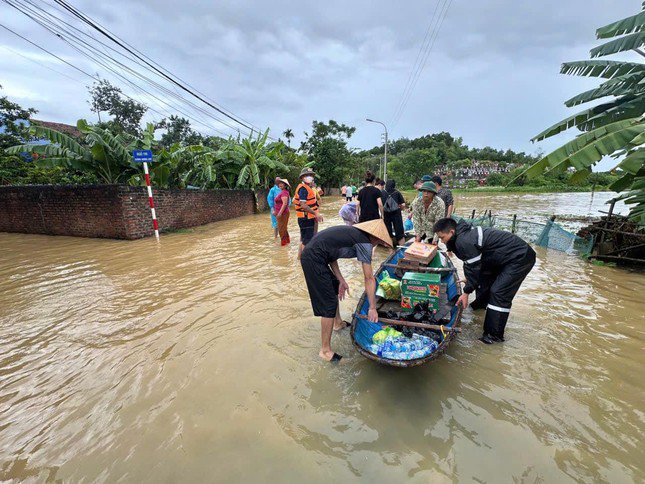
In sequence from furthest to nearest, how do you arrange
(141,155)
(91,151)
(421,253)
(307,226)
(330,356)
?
(91,151), (141,155), (307,226), (421,253), (330,356)

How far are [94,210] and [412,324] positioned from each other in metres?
10.4

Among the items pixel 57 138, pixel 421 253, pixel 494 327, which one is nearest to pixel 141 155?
pixel 57 138

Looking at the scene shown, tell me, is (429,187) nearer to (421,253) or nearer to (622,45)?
(421,253)

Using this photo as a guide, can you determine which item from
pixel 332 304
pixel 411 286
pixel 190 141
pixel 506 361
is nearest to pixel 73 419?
pixel 332 304

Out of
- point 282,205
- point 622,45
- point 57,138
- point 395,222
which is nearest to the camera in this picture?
point 622,45

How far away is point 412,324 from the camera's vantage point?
3.00m

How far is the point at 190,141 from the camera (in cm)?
3775

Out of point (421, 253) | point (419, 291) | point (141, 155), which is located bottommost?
point (419, 291)

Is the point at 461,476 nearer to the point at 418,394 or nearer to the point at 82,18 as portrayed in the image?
the point at 418,394

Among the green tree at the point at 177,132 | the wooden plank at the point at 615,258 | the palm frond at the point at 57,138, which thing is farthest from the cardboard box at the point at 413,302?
the green tree at the point at 177,132

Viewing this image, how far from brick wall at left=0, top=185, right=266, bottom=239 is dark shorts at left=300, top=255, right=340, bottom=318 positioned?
846 centimetres

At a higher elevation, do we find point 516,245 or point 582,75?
point 582,75

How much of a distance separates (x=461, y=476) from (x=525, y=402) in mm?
1103

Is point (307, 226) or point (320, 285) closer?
point (320, 285)
